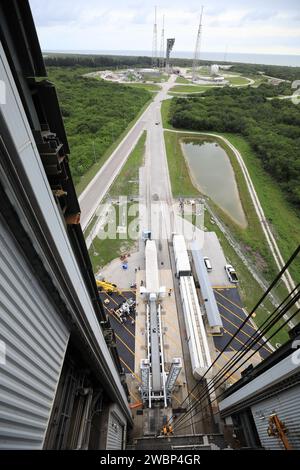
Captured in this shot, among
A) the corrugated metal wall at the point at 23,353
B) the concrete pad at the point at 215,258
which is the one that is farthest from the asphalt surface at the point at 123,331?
the corrugated metal wall at the point at 23,353

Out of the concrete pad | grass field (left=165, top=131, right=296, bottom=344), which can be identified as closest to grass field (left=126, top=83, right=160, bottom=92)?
grass field (left=165, top=131, right=296, bottom=344)

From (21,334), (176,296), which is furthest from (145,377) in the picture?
(21,334)

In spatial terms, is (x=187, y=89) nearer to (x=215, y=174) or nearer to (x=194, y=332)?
(x=215, y=174)

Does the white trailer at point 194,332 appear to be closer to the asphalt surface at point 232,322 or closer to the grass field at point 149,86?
the asphalt surface at point 232,322

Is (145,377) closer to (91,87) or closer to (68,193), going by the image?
(68,193)

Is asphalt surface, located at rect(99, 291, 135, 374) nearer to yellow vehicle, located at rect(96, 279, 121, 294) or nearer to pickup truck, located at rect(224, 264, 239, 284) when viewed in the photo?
yellow vehicle, located at rect(96, 279, 121, 294)

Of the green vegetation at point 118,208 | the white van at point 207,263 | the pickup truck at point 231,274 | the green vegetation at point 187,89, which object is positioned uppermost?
the green vegetation at point 187,89
